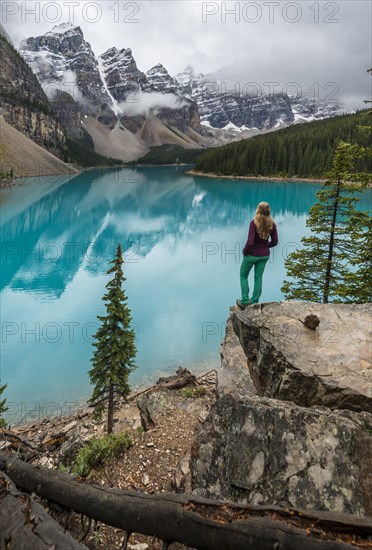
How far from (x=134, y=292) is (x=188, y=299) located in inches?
218

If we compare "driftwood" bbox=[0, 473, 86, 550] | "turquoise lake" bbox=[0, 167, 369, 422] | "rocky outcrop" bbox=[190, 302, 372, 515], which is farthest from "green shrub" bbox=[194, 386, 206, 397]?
"driftwood" bbox=[0, 473, 86, 550]

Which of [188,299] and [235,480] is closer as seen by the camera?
[235,480]

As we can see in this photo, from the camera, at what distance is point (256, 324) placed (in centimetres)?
814

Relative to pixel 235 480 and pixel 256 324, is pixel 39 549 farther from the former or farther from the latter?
pixel 256 324

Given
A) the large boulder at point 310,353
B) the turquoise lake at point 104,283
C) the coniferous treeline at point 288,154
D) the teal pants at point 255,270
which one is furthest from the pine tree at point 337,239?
the coniferous treeline at point 288,154

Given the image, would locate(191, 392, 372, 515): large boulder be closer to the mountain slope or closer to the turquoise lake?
the turquoise lake

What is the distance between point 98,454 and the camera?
760 centimetres

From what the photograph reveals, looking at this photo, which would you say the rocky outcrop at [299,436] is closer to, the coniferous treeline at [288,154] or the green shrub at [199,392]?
the green shrub at [199,392]

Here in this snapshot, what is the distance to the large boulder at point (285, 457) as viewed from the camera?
4.20 metres

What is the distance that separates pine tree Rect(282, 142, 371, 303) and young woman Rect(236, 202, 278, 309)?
18.1 ft

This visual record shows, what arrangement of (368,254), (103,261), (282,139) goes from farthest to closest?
(282,139)
(103,261)
(368,254)

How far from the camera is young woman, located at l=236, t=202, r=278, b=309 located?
9258mm

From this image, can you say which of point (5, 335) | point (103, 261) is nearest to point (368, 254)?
point (5, 335)

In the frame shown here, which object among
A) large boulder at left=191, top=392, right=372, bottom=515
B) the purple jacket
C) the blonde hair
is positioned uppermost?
the blonde hair
